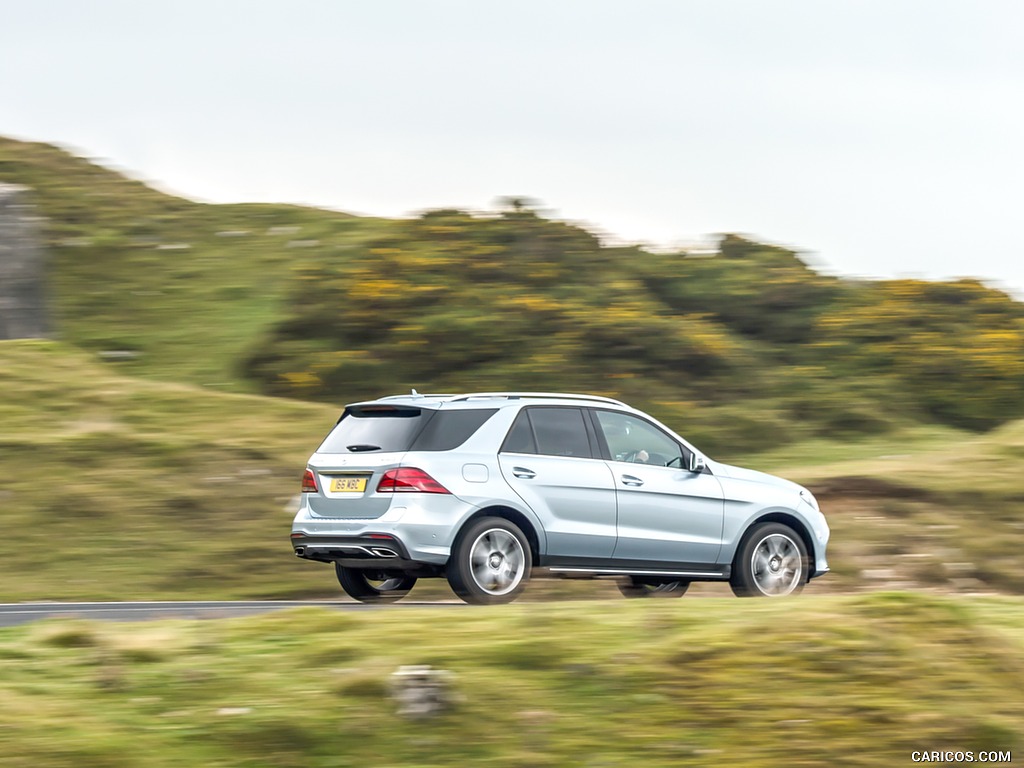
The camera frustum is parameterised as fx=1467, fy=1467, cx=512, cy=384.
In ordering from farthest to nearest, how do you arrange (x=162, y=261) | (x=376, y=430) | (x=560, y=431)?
(x=162, y=261)
(x=560, y=431)
(x=376, y=430)

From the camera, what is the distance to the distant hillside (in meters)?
24.2

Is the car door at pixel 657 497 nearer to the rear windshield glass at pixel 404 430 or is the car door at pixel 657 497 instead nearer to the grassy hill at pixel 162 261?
the rear windshield glass at pixel 404 430

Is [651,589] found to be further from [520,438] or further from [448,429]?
[448,429]

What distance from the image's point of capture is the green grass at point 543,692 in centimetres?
609

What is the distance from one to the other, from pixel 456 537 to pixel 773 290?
1900 centimetres

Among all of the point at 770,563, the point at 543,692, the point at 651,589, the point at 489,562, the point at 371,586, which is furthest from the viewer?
the point at 651,589

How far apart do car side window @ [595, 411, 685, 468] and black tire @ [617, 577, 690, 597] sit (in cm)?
133

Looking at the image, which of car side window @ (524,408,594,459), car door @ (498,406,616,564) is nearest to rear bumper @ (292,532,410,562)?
car door @ (498,406,616,564)

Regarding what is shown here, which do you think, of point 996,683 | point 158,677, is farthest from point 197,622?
point 996,683

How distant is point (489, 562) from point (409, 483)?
88 cm

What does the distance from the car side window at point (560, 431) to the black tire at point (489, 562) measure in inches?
31.4

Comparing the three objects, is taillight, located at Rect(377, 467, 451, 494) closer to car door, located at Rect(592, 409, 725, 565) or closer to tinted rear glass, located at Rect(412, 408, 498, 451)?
tinted rear glass, located at Rect(412, 408, 498, 451)

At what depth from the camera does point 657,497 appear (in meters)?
11.9

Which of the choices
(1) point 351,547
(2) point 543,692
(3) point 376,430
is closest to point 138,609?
(1) point 351,547
